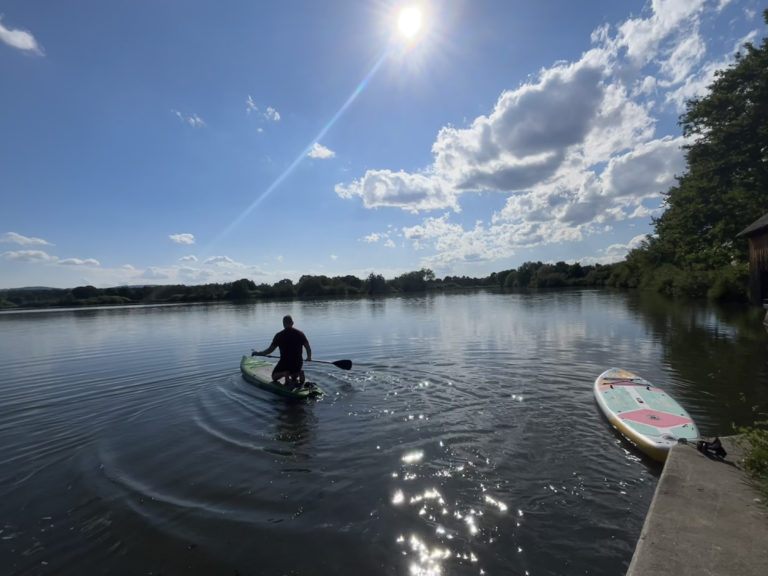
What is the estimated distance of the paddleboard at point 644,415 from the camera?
6164 millimetres

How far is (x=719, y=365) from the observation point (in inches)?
464

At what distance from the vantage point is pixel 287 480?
5926 millimetres

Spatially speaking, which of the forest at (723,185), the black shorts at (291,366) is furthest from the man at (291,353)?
the forest at (723,185)

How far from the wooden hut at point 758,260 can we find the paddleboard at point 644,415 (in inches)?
738

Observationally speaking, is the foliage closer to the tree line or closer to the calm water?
the calm water

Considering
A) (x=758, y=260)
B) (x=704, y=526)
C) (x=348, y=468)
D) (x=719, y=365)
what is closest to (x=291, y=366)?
(x=348, y=468)

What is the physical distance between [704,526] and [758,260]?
26296mm

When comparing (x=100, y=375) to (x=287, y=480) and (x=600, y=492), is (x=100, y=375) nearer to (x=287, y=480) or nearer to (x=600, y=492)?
(x=287, y=480)

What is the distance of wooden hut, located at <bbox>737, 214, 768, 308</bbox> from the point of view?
2088cm

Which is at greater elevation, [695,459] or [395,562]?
[695,459]

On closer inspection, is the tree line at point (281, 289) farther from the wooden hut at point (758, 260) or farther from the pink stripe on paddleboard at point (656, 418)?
the pink stripe on paddleboard at point (656, 418)

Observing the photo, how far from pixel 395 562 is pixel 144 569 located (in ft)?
8.89

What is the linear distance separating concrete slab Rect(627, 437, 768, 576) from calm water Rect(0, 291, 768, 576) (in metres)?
0.65

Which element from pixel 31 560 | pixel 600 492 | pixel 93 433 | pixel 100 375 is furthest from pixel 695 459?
pixel 100 375
